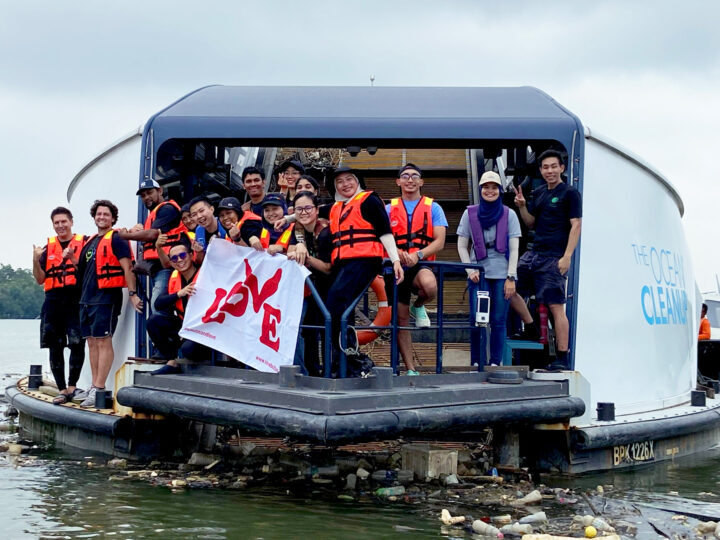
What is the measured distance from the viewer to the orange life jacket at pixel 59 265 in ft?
26.5

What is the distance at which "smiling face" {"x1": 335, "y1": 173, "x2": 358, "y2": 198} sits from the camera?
241 inches

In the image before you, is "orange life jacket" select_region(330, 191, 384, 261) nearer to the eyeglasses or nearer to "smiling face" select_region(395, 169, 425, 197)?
the eyeglasses

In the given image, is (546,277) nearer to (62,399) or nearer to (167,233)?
(167,233)

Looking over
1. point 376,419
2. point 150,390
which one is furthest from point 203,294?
point 376,419

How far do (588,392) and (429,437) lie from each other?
72.0 inches

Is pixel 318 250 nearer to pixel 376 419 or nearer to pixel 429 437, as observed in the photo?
pixel 376 419

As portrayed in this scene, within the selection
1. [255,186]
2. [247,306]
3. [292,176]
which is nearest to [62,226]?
[255,186]

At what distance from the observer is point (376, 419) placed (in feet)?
17.5

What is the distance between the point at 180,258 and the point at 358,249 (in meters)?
1.73

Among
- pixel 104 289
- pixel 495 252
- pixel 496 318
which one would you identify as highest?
pixel 495 252

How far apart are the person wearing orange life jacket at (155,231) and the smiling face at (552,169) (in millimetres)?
2961

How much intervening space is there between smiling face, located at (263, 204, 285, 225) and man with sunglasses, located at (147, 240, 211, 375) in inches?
28.6

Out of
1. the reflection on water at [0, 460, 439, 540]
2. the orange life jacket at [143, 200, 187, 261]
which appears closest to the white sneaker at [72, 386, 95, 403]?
the orange life jacket at [143, 200, 187, 261]

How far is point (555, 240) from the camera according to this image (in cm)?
710
